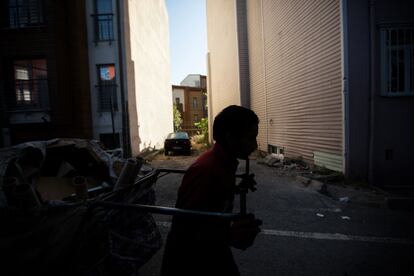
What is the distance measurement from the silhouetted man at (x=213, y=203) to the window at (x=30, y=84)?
12544mm

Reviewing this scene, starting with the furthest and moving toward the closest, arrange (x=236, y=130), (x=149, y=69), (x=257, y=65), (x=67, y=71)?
(x=149, y=69) < (x=257, y=65) < (x=67, y=71) < (x=236, y=130)

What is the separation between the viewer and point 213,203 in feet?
4.59

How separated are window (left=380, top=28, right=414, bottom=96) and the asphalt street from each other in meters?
3.52

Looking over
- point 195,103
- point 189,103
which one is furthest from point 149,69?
point 195,103

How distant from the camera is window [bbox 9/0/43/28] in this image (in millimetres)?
11695

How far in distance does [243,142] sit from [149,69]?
1799 centimetres

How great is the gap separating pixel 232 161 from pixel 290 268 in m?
2.29

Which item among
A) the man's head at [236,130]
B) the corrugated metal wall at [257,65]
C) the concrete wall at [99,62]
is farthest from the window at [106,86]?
the man's head at [236,130]

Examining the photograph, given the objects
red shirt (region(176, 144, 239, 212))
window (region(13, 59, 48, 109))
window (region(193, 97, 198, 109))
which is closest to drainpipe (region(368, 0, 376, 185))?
red shirt (region(176, 144, 239, 212))

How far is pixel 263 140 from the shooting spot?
14.6m

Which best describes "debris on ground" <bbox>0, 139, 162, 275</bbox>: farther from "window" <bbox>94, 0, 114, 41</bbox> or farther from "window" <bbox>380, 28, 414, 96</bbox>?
"window" <bbox>94, 0, 114, 41</bbox>

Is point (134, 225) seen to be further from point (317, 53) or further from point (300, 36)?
point (300, 36)

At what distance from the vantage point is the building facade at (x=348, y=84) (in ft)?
22.3

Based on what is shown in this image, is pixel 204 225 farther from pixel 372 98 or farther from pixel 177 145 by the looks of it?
pixel 177 145
